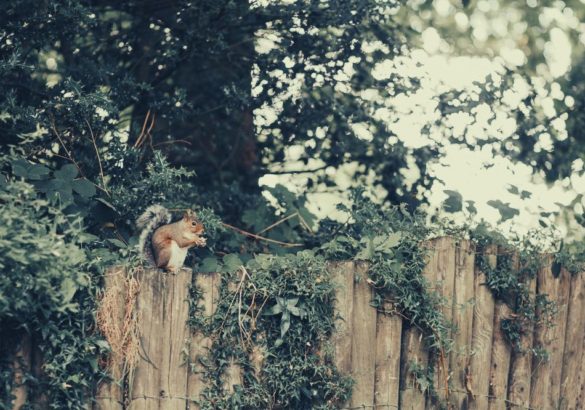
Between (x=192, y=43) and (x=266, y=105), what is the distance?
764 mm

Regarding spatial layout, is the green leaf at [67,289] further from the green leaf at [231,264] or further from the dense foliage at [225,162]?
the green leaf at [231,264]

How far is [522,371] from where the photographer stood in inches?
227

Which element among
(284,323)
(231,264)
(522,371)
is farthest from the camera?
Result: (522,371)

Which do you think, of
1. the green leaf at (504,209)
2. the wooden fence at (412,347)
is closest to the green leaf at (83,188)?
the wooden fence at (412,347)

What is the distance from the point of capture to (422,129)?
6.91 m

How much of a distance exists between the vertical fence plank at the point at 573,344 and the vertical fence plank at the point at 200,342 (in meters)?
2.57

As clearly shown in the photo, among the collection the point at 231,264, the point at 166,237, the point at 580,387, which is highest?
the point at 166,237

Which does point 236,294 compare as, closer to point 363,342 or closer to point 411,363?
point 363,342

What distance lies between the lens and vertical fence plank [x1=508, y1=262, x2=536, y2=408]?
574 centimetres

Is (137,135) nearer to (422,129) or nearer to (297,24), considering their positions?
(297,24)

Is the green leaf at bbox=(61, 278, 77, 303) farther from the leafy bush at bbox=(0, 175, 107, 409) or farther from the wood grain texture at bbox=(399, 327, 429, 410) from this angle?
the wood grain texture at bbox=(399, 327, 429, 410)

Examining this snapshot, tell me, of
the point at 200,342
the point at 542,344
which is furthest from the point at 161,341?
the point at 542,344

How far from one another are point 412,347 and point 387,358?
188 mm

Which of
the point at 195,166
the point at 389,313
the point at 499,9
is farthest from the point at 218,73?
the point at 499,9
